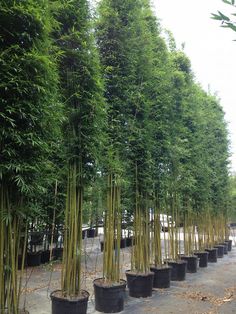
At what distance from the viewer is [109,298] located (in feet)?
10.9

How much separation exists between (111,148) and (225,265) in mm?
4568

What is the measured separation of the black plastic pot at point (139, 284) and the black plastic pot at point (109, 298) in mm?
521

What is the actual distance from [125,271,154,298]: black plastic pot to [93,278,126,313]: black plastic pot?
0.52m

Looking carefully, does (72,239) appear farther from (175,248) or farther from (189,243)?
(189,243)

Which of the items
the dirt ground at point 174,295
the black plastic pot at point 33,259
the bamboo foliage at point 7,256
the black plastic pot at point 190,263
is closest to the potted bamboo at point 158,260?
the dirt ground at point 174,295

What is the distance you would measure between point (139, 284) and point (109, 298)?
2.18 ft

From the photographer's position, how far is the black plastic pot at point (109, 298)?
3305 millimetres

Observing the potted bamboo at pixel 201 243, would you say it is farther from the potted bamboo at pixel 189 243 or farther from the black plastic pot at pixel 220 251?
the black plastic pot at pixel 220 251

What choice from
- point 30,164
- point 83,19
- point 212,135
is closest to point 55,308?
point 30,164

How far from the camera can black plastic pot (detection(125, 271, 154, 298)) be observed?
3.88m

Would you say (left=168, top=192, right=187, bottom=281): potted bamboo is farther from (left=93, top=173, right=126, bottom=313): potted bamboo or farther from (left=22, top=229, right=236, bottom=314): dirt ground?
(left=93, top=173, right=126, bottom=313): potted bamboo

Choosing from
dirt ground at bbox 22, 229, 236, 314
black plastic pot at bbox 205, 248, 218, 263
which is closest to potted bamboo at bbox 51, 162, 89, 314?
dirt ground at bbox 22, 229, 236, 314

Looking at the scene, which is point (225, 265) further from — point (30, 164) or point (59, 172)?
point (30, 164)

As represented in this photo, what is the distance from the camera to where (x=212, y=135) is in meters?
7.40
